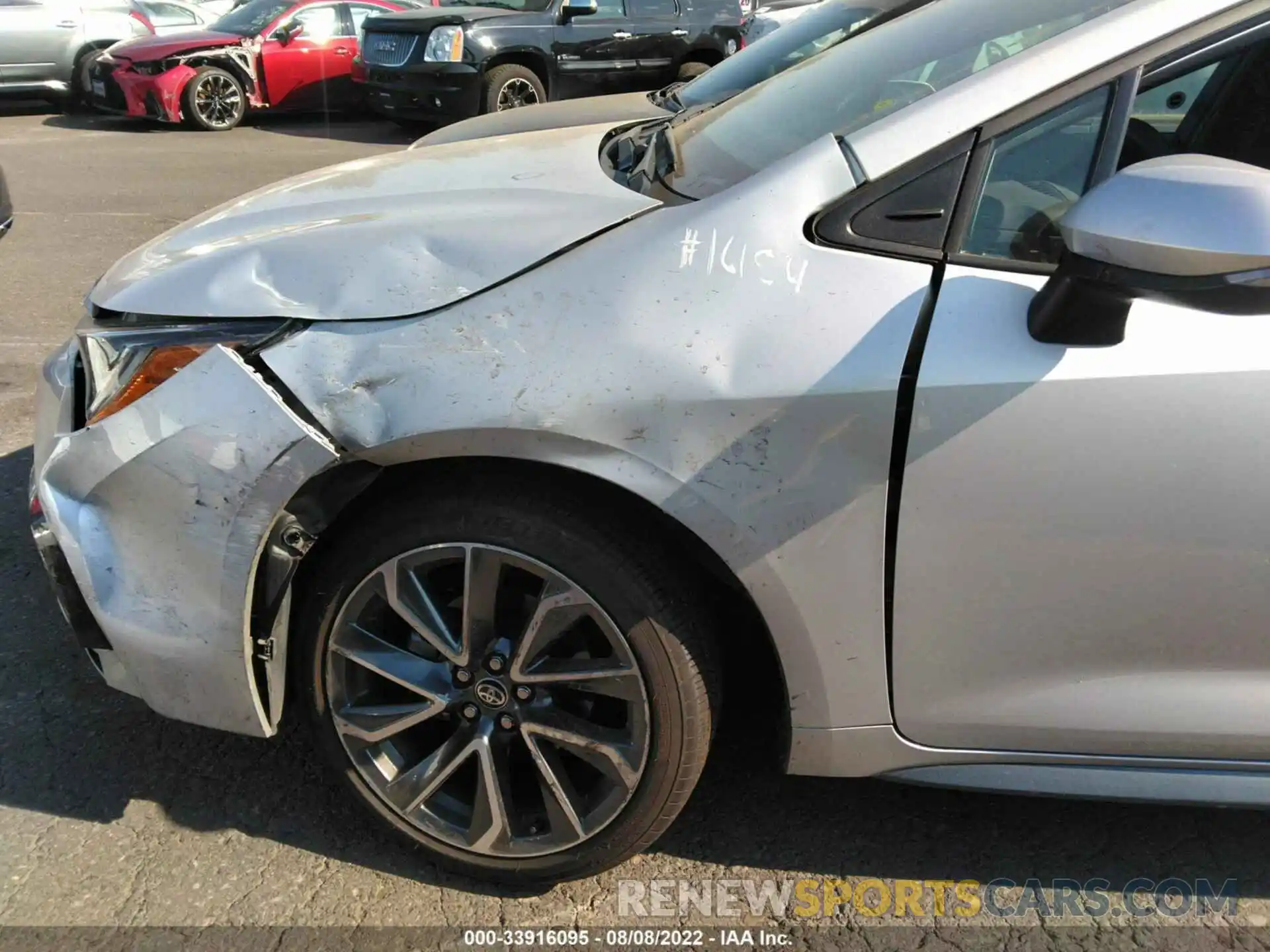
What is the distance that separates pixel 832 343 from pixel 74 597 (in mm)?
1451

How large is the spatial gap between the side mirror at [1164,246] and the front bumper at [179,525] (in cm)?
118

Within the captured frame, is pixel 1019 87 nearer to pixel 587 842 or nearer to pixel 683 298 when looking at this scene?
pixel 683 298

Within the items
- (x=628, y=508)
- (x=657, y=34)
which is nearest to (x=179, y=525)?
(x=628, y=508)

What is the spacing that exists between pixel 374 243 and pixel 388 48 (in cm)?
946

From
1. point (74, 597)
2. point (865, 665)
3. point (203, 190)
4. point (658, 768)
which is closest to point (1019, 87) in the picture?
point (865, 665)

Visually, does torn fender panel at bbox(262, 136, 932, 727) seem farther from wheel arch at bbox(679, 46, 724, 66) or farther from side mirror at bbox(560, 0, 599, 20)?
wheel arch at bbox(679, 46, 724, 66)

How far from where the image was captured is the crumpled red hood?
424 inches

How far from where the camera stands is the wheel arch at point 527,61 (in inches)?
392

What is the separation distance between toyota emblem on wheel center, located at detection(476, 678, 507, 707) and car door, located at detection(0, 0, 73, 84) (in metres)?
12.5

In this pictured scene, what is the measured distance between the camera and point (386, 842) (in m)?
2.18

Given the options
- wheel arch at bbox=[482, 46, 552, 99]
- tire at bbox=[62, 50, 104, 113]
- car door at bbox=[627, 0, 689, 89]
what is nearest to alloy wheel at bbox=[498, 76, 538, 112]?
wheel arch at bbox=[482, 46, 552, 99]

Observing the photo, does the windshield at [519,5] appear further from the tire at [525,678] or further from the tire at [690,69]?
the tire at [525,678]

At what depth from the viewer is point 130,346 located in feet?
6.20

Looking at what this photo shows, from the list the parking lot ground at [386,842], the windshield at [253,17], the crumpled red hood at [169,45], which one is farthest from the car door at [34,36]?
the parking lot ground at [386,842]
